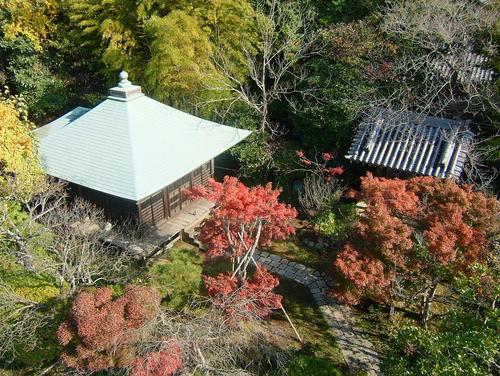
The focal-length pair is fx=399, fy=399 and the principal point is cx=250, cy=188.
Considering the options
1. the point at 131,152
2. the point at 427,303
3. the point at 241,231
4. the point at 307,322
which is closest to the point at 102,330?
the point at 241,231

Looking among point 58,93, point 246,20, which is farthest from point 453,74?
point 58,93

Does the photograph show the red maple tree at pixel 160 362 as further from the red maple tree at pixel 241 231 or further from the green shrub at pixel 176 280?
the green shrub at pixel 176 280

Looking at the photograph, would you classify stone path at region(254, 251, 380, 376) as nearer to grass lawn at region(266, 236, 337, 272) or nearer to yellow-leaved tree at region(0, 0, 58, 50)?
grass lawn at region(266, 236, 337, 272)

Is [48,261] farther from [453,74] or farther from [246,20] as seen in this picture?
[453,74]

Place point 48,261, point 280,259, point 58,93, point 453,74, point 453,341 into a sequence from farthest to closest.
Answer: point 58,93 → point 453,74 → point 280,259 → point 48,261 → point 453,341

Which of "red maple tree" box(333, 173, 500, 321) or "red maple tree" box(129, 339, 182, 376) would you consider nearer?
"red maple tree" box(129, 339, 182, 376)

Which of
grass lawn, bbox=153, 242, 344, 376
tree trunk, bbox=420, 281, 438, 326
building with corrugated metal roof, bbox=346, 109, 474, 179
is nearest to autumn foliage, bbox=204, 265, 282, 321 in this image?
grass lawn, bbox=153, 242, 344, 376

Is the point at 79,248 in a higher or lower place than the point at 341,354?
higher
